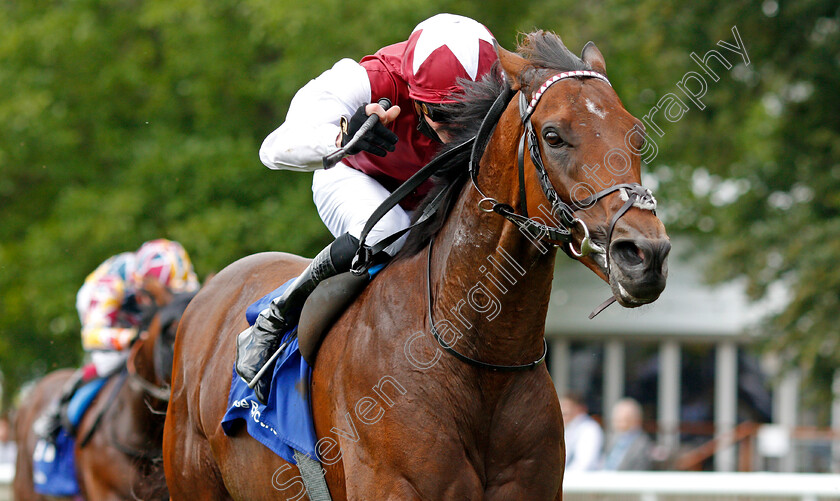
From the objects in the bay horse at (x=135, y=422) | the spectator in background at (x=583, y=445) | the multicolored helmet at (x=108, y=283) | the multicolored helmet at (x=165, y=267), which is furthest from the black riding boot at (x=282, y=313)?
the spectator in background at (x=583, y=445)

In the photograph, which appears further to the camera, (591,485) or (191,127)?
(191,127)

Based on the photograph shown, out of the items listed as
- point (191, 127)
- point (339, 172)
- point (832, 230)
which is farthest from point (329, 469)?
point (191, 127)

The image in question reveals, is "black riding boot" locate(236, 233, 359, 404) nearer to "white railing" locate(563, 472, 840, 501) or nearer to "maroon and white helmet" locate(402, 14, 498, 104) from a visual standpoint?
"maroon and white helmet" locate(402, 14, 498, 104)

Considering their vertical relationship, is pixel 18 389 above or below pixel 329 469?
below

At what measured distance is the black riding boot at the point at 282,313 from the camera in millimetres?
3727

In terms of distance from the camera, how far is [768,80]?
1294 centimetres

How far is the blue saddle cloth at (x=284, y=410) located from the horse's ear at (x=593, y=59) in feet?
4.88

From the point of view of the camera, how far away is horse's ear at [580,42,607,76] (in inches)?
125

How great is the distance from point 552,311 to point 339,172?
1731 centimetres

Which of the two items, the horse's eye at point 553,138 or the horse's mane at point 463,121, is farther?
the horse's mane at point 463,121

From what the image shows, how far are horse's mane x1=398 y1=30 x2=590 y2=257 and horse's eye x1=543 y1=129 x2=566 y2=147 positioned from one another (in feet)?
1.10

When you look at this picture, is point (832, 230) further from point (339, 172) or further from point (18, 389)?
point (18, 389)

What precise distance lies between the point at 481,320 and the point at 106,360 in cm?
530

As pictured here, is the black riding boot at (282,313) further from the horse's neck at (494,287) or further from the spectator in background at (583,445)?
the spectator in background at (583,445)
